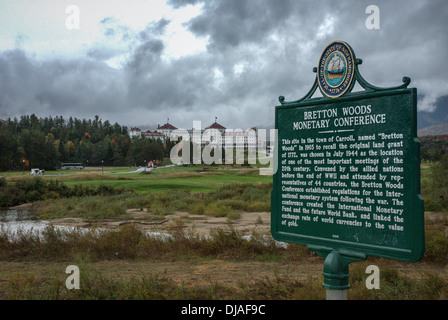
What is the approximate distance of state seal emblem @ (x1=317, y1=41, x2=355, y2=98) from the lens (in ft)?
20.4

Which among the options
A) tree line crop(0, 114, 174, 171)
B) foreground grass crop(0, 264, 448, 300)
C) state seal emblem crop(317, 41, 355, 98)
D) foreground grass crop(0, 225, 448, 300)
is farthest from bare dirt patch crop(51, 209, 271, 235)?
tree line crop(0, 114, 174, 171)

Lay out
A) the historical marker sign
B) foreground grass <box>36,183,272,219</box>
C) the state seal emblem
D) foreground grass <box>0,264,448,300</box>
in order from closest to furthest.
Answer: the historical marker sign
the state seal emblem
foreground grass <box>0,264,448,300</box>
foreground grass <box>36,183,272,219</box>

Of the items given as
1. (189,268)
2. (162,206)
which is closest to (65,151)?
(162,206)

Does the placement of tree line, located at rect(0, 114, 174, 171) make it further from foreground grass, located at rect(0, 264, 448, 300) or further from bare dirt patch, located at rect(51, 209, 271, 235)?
foreground grass, located at rect(0, 264, 448, 300)

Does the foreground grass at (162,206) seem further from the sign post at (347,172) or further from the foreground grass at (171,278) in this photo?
the sign post at (347,172)

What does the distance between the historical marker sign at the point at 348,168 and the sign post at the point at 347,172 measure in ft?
0.04

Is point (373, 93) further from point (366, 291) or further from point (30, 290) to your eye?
point (30, 290)

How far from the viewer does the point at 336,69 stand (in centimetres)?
639

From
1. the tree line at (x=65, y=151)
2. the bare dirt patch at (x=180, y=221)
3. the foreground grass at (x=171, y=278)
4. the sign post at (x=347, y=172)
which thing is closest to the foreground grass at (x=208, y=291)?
the foreground grass at (x=171, y=278)

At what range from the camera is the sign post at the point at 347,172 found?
562 centimetres

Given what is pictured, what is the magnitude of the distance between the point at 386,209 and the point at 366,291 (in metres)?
2.86

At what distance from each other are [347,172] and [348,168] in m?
0.06

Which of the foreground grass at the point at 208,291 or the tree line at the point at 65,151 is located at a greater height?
the tree line at the point at 65,151

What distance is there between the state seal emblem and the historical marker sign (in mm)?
15
